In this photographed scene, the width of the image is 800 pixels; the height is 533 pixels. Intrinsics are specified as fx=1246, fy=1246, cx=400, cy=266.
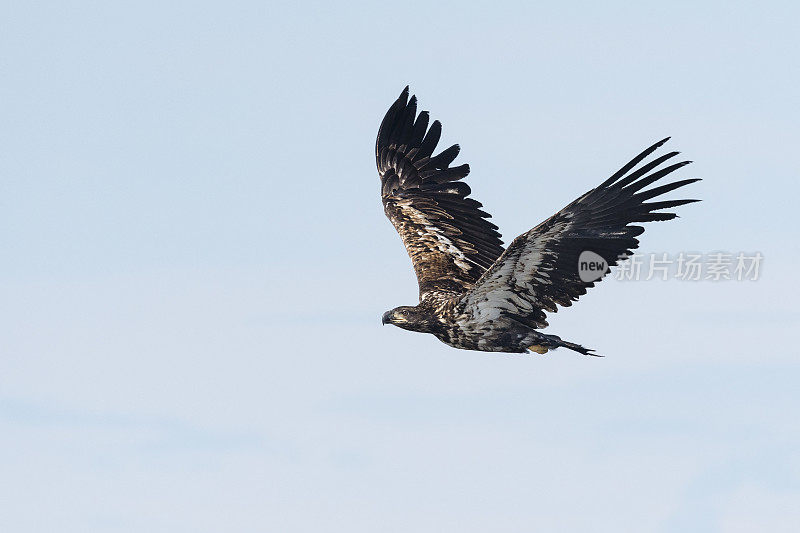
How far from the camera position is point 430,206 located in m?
19.1

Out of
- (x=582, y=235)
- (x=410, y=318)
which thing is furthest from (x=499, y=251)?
(x=582, y=235)

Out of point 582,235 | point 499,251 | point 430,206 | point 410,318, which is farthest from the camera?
point 430,206

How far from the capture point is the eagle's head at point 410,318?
53.2 ft

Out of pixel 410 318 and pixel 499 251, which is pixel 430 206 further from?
pixel 410 318

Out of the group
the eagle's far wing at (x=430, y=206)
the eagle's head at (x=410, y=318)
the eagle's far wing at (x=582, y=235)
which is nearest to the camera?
the eagle's far wing at (x=582, y=235)

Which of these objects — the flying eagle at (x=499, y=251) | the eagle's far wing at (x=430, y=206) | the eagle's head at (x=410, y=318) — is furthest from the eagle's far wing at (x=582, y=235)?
the eagle's far wing at (x=430, y=206)

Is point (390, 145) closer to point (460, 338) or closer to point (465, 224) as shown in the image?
point (465, 224)

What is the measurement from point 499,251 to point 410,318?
2.51 metres

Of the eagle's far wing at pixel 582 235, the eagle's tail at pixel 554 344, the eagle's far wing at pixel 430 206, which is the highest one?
the eagle's far wing at pixel 430 206

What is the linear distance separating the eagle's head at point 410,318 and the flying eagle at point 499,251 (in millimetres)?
13

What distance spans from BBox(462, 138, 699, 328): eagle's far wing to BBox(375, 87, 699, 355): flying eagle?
0.01m

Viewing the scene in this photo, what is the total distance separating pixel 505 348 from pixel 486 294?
0.84 metres

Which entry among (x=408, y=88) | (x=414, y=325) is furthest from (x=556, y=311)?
(x=408, y=88)

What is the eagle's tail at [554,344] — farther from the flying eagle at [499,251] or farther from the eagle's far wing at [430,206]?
the eagle's far wing at [430,206]
